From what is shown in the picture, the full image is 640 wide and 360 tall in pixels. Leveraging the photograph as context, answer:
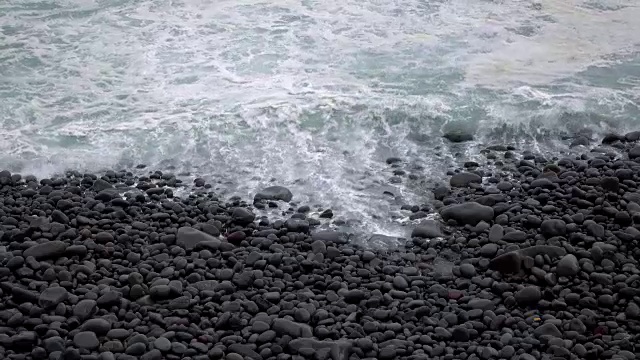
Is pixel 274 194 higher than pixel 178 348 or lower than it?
lower

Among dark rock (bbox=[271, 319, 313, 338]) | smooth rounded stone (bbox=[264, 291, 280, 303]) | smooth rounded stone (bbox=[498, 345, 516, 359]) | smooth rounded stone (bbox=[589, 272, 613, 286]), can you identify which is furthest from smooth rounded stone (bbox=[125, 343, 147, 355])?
smooth rounded stone (bbox=[589, 272, 613, 286])

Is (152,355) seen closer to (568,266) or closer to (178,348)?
(178,348)

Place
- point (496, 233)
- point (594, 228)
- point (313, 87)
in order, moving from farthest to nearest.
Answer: point (313, 87) < point (496, 233) < point (594, 228)

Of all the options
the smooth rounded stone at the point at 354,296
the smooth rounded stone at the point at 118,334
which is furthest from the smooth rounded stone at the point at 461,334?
the smooth rounded stone at the point at 118,334

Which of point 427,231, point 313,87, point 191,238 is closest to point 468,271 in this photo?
point 427,231

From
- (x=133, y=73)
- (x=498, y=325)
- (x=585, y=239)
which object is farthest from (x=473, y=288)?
(x=133, y=73)

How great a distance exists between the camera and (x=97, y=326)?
19.2 ft

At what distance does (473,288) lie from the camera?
21.4 feet

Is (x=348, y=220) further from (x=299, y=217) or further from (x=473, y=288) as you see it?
(x=473, y=288)

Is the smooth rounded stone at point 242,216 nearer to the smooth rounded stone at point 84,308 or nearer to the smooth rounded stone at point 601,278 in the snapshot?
the smooth rounded stone at point 84,308

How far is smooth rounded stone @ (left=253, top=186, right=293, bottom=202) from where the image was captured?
321 inches

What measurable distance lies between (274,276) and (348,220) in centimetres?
140

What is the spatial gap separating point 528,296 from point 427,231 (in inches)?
54.9

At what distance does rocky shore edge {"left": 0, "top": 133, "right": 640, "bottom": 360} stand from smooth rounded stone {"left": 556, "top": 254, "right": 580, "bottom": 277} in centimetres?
1
